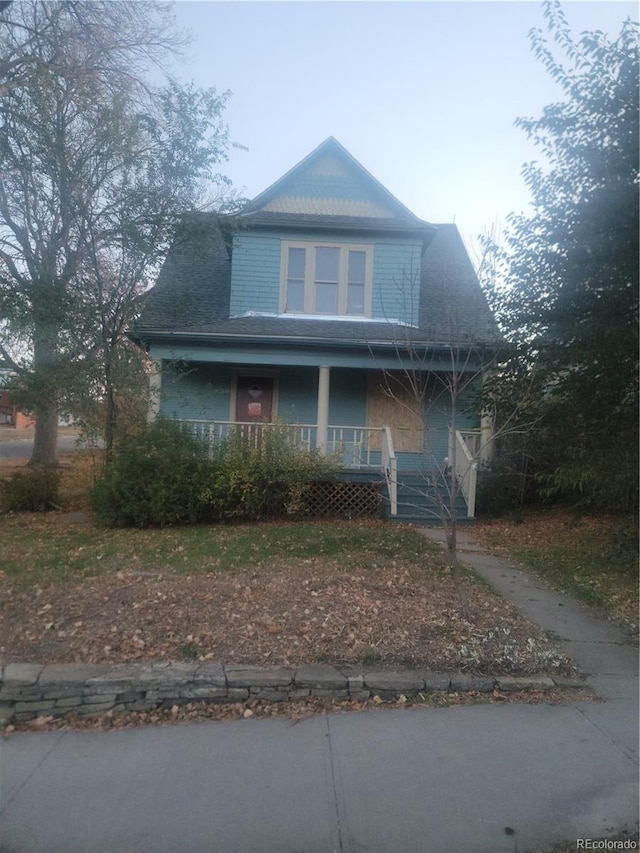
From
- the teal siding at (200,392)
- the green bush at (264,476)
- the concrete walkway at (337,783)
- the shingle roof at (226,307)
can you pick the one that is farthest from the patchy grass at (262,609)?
the teal siding at (200,392)

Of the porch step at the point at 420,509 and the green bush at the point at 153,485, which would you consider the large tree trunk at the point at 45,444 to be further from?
the porch step at the point at 420,509

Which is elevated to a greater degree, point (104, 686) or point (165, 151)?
point (165, 151)

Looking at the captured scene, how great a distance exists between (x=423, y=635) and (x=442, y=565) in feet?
7.73

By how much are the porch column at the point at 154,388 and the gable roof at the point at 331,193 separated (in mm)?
4079

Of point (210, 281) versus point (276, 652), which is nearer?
point (276, 652)

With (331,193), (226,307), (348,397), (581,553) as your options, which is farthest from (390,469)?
(331,193)

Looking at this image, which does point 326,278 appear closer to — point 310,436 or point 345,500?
point 310,436

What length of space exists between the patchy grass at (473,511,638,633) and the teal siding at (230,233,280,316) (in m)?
6.15

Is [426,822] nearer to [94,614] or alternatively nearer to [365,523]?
[94,614]

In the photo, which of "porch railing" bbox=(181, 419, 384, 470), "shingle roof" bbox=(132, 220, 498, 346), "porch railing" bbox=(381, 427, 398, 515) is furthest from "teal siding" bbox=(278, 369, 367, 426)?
"porch railing" bbox=(381, 427, 398, 515)

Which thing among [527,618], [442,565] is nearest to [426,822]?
[527,618]

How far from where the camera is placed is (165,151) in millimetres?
11492

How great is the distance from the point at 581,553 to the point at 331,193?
914 centimetres

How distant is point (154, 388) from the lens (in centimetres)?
1172
